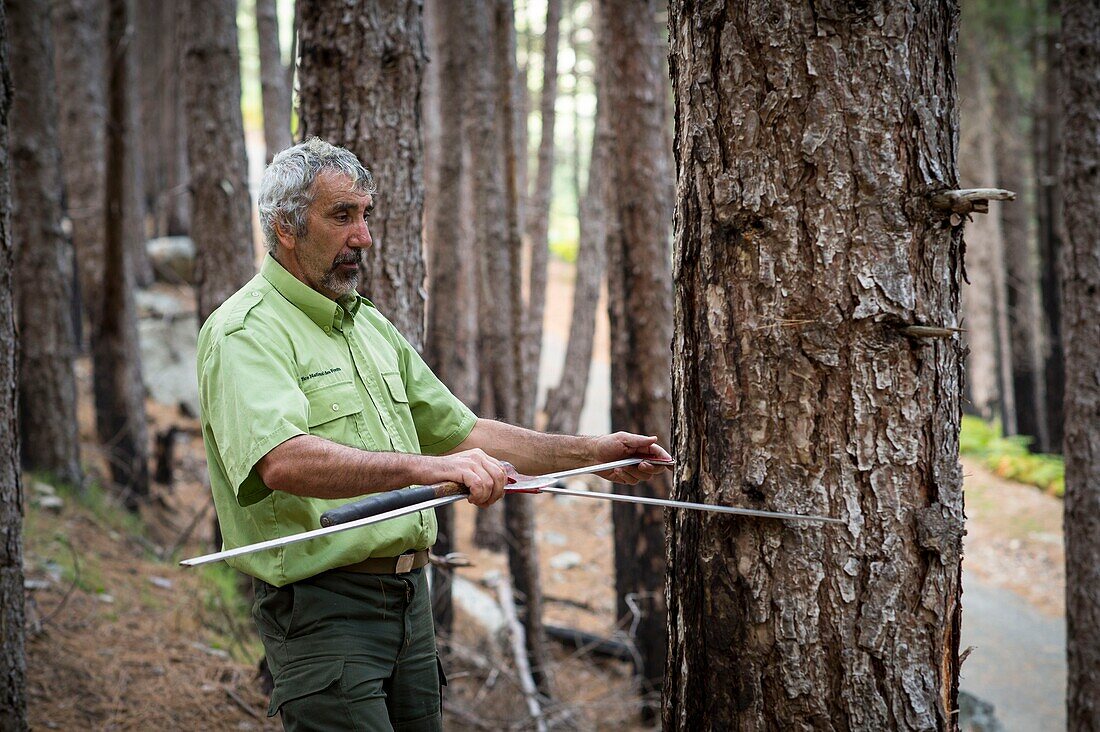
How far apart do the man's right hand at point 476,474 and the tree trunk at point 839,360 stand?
0.64 meters

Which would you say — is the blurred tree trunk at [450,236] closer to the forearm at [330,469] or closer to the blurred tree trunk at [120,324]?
the blurred tree trunk at [120,324]

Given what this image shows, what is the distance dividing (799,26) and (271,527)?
79.8 inches

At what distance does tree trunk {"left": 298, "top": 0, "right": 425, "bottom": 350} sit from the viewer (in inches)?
176

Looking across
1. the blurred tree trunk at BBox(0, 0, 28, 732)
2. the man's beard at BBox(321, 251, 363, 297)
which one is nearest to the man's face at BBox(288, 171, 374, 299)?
the man's beard at BBox(321, 251, 363, 297)

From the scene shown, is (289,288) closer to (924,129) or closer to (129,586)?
(924,129)

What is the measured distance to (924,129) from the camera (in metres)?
2.35

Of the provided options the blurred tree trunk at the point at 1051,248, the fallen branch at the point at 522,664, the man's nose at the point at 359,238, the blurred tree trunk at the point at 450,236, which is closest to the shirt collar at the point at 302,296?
the man's nose at the point at 359,238

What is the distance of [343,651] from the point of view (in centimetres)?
269

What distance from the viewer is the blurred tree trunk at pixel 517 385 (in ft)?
23.0

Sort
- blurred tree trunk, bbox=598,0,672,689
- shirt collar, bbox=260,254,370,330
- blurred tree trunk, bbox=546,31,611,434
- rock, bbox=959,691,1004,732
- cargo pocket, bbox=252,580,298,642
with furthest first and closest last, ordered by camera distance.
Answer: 1. blurred tree trunk, bbox=546,31,611,434
2. blurred tree trunk, bbox=598,0,672,689
3. rock, bbox=959,691,1004,732
4. shirt collar, bbox=260,254,370,330
5. cargo pocket, bbox=252,580,298,642

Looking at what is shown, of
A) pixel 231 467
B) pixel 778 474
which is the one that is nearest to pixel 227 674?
pixel 231 467

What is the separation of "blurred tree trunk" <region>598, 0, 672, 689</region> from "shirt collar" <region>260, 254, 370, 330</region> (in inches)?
160

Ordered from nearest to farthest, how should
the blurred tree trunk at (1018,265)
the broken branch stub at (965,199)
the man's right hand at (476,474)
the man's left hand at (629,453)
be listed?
the broken branch stub at (965,199) < the man's right hand at (476,474) < the man's left hand at (629,453) < the blurred tree trunk at (1018,265)

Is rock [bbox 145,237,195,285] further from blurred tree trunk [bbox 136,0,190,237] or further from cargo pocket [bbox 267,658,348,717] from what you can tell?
cargo pocket [bbox 267,658,348,717]
